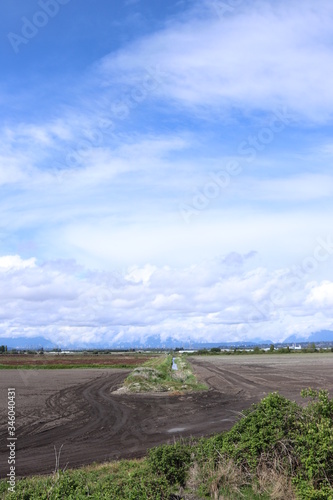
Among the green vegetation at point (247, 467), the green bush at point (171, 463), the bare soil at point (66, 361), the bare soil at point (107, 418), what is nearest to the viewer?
the green vegetation at point (247, 467)

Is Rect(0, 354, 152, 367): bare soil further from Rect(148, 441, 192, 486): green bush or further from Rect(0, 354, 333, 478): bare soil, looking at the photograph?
Rect(148, 441, 192, 486): green bush

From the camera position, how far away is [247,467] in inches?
383

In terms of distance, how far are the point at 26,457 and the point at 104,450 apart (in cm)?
261

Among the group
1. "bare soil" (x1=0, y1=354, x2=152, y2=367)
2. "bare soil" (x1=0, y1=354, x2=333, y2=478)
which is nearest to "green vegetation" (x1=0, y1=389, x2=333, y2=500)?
"bare soil" (x1=0, y1=354, x2=333, y2=478)

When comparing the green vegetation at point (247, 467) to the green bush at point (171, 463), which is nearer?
the green vegetation at point (247, 467)

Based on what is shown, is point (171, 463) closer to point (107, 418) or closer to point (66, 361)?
point (107, 418)

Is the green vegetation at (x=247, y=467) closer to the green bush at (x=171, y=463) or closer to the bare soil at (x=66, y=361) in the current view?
the green bush at (x=171, y=463)

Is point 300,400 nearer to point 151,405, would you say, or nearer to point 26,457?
point 151,405

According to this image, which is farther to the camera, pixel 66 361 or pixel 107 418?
pixel 66 361

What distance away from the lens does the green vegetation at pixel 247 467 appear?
27.7 feet

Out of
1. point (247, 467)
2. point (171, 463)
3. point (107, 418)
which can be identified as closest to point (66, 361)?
point (107, 418)

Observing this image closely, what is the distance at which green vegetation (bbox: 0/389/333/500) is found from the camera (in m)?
8.44

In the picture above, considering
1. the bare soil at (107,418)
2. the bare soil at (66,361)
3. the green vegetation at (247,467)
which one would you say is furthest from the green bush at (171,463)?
the bare soil at (66,361)

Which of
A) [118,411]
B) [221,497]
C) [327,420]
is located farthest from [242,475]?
[118,411]
